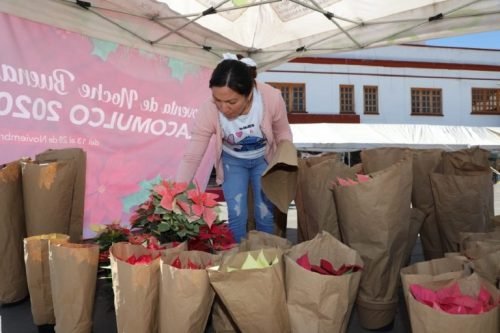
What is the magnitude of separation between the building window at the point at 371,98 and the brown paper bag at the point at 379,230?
14923 mm

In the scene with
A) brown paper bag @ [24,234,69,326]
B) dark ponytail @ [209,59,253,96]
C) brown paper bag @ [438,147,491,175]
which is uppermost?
dark ponytail @ [209,59,253,96]

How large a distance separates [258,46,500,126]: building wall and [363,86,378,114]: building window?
0.17 m

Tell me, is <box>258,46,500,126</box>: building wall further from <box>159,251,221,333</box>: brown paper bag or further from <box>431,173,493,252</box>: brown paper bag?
<box>159,251,221,333</box>: brown paper bag

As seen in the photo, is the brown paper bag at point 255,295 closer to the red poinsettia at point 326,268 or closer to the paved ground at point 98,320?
the red poinsettia at point 326,268

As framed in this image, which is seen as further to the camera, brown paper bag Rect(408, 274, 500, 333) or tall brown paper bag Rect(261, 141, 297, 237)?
tall brown paper bag Rect(261, 141, 297, 237)

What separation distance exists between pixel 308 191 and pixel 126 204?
2.09 m

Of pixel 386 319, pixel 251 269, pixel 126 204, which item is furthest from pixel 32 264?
pixel 126 204

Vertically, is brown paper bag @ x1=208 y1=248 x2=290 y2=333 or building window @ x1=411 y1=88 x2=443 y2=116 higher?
building window @ x1=411 y1=88 x2=443 y2=116

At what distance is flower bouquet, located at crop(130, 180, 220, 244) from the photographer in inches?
62.9

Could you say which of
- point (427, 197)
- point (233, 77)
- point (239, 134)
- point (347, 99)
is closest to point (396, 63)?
point (347, 99)

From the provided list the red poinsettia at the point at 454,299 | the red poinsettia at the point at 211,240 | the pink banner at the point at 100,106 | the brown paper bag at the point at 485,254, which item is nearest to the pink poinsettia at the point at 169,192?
the red poinsettia at the point at 211,240

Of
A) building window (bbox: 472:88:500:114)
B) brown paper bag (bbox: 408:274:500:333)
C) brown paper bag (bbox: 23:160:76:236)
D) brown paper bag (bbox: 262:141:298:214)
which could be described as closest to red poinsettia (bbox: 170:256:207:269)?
brown paper bag (bbox: 262:141:298:214)

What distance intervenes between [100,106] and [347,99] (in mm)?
13257

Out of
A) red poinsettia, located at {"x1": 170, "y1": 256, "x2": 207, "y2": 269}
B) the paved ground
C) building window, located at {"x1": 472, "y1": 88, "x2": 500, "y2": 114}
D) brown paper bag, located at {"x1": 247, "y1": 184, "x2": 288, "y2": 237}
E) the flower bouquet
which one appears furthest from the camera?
building window, located at {"x1": 472, "y1": 88, "x2": 500, "y2": 114}
